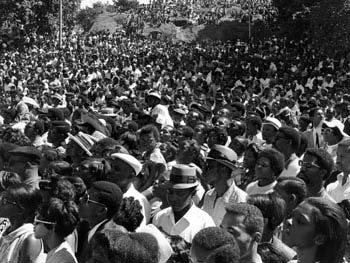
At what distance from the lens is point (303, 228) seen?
10.9 ft

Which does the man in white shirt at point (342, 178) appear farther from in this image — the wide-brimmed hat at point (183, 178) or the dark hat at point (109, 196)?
the dark hat at point (109, 196)

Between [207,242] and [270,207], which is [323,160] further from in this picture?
[207,242]

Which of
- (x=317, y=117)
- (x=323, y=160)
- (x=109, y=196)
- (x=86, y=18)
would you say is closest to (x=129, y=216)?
(x=109, y=196)

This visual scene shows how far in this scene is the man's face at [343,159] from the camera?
229 inches

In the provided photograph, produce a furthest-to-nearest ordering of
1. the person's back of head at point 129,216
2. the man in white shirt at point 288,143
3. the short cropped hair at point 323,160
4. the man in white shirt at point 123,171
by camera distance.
A: the man in white shirt at point 288,143 → the short cropped hair at point 323,160 → the man in white shirt at point 123,171 → the person's back of head at point 129,216

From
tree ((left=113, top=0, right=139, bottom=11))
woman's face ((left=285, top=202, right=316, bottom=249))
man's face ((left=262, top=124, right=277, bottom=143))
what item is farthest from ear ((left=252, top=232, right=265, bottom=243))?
tree ((left=113, top=0, right=139, bottom=11))

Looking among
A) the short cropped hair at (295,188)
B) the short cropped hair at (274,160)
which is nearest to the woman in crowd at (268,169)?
the short cropped hair at (274,160)

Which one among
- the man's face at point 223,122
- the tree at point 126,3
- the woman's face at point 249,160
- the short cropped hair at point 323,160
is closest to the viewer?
the short cropped hair at point 323,160

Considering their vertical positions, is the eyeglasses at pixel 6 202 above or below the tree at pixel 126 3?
above

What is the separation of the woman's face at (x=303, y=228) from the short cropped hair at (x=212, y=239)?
409 mm

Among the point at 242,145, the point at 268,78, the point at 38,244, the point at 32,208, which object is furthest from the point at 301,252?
the point at 268,78

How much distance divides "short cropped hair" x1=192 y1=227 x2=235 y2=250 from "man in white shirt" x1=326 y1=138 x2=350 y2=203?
2.71m

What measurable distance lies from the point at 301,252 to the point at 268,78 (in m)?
18.5

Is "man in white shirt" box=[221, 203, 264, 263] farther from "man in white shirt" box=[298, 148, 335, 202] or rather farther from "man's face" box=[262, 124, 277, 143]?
"man's face" box=[262, 124, 277, 143]
